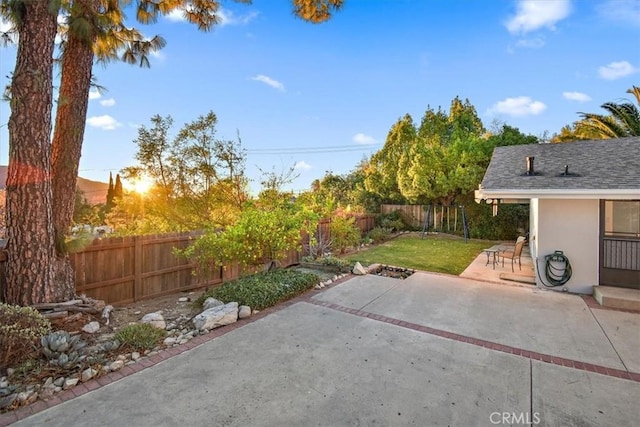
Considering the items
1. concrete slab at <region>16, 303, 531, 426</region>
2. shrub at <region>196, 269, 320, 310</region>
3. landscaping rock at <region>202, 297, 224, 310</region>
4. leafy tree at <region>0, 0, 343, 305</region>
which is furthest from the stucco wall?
leafy tree at <region>0, 0, 343, 305</region>

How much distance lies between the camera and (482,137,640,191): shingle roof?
252 inches

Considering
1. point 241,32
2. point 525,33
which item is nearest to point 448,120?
point 525,33

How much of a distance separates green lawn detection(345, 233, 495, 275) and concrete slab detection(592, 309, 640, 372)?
3.47m

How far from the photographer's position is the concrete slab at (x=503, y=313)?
4051 millimetres

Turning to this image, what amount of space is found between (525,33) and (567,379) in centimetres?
902

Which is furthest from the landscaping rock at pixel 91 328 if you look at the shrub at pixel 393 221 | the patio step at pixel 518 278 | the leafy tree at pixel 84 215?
the shrub at pixel 393 221

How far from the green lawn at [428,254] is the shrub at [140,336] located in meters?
5.88

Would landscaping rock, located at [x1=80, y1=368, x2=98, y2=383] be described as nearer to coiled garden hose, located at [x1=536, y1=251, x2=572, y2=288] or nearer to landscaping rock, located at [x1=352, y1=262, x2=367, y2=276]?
landscaping rock, located at [x1=352, y1=262, x2=367, y2=276]

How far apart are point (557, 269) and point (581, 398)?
463 cm

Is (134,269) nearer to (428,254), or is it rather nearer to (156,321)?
(156,321)

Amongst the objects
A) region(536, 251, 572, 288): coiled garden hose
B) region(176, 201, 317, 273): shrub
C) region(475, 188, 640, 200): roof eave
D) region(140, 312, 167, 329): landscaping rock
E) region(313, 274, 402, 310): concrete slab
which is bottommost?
region(140, 312, 167, 329): landscaping rock

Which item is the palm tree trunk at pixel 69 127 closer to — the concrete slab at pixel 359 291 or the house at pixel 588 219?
the concrete slab at pixel 359 291

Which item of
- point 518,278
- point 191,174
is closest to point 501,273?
point 518,278

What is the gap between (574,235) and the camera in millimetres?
6590
